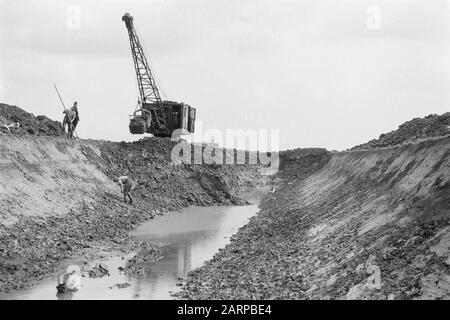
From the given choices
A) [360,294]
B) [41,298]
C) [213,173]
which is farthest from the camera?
[213,173]

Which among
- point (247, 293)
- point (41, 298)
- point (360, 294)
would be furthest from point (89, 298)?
point (360, 294)

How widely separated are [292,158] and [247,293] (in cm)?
5734

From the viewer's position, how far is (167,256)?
1922 cm

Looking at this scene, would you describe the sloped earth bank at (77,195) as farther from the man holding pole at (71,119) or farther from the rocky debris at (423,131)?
the rocky debris at (423,131)

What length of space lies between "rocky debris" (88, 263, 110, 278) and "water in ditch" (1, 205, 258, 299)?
0.79 feet

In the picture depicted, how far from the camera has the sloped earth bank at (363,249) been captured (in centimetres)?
977

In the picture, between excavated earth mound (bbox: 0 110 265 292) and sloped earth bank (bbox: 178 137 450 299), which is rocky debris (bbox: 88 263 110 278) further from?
sloped earth bank (bbox: 178 137 450 299)

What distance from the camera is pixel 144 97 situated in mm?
49781

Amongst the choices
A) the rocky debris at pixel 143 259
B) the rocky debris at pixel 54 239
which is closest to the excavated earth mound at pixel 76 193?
the rocky debris at pixel 54 239

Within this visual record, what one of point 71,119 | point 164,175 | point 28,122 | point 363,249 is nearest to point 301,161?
point 164,175

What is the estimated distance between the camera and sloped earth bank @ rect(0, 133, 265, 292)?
1723cm
